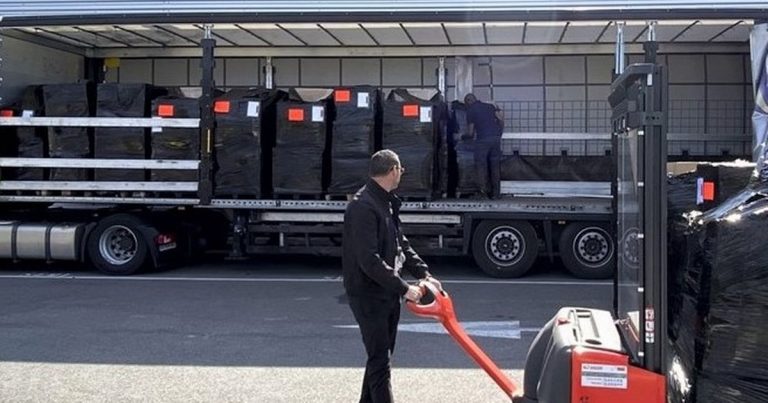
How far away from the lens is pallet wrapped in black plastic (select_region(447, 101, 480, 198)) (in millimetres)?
12320

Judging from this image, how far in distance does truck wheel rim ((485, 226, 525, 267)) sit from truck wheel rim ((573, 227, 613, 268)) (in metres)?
0.83

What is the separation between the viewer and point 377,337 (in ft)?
15.9

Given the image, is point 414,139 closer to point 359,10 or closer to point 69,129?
point 359,10

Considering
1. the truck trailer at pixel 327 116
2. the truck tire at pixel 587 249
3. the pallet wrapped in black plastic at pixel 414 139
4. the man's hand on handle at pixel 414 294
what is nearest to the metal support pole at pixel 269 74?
the truck trailer at pixel 327 116

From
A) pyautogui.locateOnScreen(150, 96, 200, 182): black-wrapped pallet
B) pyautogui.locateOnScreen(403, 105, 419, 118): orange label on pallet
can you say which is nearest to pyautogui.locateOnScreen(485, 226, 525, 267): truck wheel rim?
pyautogui.locateOnScreen(403, 105, 419, 118): orange label on pallet

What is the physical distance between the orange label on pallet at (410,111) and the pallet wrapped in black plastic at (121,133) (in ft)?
13.7

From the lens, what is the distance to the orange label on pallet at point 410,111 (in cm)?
1199

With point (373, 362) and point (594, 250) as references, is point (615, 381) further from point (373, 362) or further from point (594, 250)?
point (594, 250)

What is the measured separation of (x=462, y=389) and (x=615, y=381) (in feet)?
9.80

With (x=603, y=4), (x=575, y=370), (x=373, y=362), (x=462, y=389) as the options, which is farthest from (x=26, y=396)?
(x=603, y=4)

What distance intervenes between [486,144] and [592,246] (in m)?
2.29

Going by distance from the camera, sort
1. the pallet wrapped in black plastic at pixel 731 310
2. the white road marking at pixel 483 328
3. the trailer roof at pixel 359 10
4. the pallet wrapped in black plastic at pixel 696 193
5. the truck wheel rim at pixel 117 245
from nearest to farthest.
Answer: the pallet wrapped in black plastic at pixel 731 310, the pallet wrapped in black plastic at pixel 696 193, the white road marking at pixel 483 328, the trailer roof at pixel 359 10, the truck wheel rim at pixel 117 245

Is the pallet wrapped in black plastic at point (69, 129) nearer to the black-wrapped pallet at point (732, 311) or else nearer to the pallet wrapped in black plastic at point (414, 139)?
the pallet wrapped in black plastic at point (414, 139)

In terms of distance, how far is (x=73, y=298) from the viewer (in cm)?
1023
